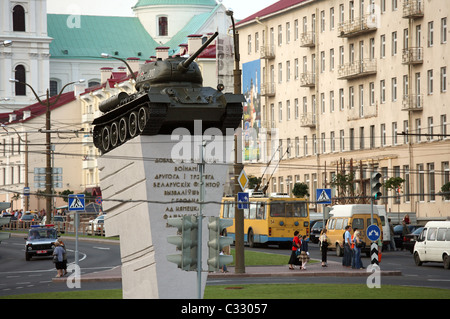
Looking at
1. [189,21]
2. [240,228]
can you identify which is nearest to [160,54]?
[189,21]

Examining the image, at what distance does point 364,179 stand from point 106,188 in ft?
174

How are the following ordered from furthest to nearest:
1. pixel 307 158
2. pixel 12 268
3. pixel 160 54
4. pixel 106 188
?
pixel 160 54 → pixel 307 158 → pixel 12 268 → pixel 106 188

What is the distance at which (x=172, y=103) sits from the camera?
3067cm

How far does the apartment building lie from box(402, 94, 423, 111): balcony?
0.06 meters

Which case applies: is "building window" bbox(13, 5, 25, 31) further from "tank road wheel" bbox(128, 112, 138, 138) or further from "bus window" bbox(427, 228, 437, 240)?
"tank road wheel" bbox(128, 112, 138, 138)

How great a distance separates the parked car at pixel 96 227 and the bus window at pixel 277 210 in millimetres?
21221

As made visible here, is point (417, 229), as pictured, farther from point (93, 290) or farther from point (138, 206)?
point (138, 206)

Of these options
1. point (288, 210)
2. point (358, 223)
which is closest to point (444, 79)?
point (288, 210)

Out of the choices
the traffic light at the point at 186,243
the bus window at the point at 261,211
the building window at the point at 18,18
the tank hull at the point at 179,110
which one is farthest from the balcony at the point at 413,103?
the building window at the point at 18,18

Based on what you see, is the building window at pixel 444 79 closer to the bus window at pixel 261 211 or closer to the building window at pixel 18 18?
the bus window at pixel 261 211

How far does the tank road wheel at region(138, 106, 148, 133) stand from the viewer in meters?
30.1

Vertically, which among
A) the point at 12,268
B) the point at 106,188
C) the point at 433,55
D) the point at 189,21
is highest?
the point at 189,21

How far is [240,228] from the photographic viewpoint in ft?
146

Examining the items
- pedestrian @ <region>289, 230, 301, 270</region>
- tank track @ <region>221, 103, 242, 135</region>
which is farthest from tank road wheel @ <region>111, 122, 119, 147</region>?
pedestrian @ <region>289, 230, 301, 270</region>
